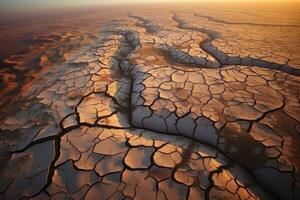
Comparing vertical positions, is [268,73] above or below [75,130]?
above

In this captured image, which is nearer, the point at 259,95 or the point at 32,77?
the point at 259,95

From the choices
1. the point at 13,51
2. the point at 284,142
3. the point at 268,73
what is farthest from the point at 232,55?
the point at 13,51

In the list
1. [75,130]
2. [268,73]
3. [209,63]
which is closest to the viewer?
[75,130]

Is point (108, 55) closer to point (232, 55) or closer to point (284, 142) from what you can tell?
point (232, 55)

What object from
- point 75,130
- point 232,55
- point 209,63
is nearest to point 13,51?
point 75,130

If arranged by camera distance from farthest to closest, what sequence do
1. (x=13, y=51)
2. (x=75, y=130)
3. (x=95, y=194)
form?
(x=13, y=51)
(x=75, y=130)
(x=95, y=194)

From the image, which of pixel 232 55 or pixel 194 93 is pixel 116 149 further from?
pixel 232 55
